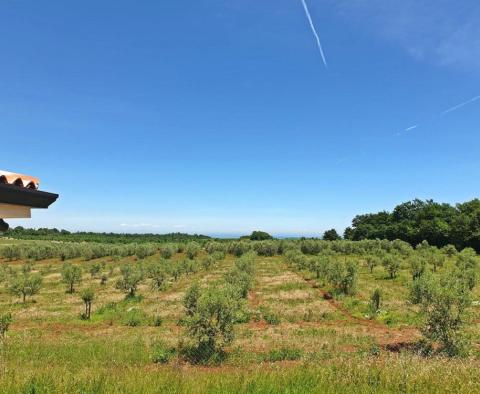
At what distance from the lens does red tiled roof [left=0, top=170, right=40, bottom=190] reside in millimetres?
5990

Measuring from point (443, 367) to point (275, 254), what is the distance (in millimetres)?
94508

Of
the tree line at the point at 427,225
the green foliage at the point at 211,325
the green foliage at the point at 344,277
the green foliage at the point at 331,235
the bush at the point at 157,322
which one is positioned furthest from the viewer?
the green foliage at the point at 331,235

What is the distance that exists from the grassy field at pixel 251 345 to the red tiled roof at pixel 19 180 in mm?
3960

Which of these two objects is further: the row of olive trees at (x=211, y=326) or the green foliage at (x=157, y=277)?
the green foliage at (x=157, y=277)

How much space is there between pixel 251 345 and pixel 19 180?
20.8 metres

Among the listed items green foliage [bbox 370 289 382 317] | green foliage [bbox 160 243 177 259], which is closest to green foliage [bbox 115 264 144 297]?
green foliage [bbox 370 289 382 317]

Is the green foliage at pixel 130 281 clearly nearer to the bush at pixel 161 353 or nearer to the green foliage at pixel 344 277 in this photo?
the bush at pixel 161 353

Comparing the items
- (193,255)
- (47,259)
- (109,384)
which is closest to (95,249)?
(47,259)


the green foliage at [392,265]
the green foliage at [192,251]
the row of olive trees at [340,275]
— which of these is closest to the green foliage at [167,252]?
the green foliage at [192,251]

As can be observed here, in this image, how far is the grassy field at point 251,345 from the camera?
7.84 m

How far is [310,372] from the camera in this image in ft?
28.3

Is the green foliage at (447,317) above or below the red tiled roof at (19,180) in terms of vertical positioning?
below

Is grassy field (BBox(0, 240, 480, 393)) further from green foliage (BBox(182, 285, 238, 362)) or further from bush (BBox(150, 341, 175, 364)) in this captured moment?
green foliage (BBox(182, 285, 238, 362))

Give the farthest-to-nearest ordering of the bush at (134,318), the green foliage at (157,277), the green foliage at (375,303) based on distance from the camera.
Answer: the green foliage at (157,277), the green foliage at (375,303), the bush at (134,318)
